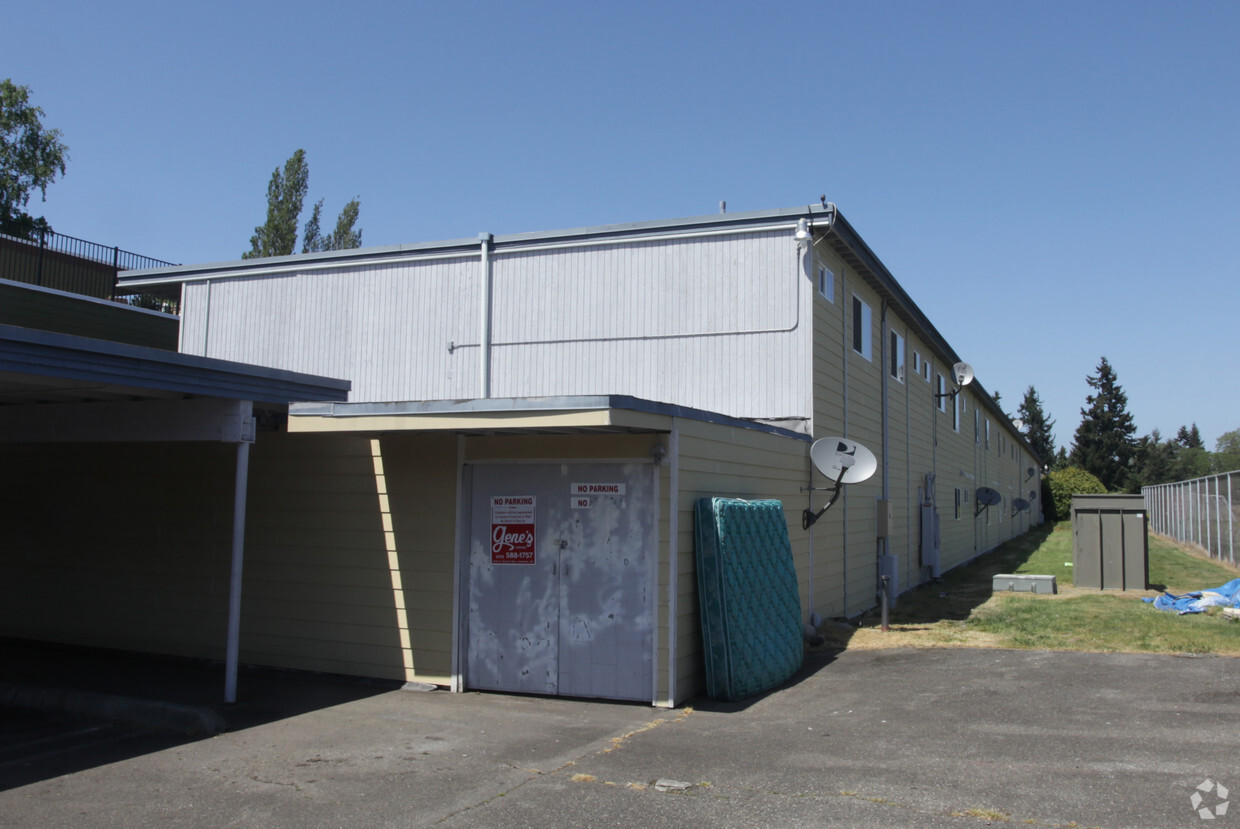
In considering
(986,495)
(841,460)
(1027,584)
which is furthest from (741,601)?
(986,495)

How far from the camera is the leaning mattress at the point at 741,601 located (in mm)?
8438

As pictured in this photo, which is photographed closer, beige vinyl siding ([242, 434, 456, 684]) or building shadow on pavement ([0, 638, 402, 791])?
building shadow on pavement ([0, 638, 402, 791])

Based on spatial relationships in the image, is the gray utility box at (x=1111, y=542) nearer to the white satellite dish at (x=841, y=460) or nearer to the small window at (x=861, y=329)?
the small window at (x=861, y=329)

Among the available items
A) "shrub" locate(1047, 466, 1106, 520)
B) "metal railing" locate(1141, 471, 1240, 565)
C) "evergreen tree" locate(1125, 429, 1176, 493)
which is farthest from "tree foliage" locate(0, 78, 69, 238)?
"evergreen tree" locate(1125, 429, 1176, 493)

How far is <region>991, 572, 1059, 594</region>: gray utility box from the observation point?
16344mm

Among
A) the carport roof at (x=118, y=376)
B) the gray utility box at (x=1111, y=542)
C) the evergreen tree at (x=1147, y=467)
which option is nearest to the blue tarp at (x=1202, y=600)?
the gray utility box at (x=1111, y=542)

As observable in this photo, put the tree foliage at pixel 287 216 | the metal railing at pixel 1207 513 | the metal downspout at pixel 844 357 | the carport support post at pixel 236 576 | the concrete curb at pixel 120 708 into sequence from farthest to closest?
the tree foliage at pixel 287 216, the metal railing at pixel 1207 513, the metal downspout at pixel 844 357, the carport support post at pixel 236 576, the concrete curb at pixel 120 708

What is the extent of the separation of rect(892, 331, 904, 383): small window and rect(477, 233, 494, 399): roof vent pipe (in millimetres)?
7924

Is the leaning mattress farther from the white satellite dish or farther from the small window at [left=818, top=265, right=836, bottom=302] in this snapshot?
the small window at [left=818, top=265, right=836, bottom=302]

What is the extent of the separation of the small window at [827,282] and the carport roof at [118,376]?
6.77 meters

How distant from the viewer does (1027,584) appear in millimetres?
16750

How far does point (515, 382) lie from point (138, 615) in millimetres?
6135

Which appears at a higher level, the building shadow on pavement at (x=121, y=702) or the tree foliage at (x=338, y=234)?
the tree foliage at (x=338, y=234)

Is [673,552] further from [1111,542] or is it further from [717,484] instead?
[1111,542]
